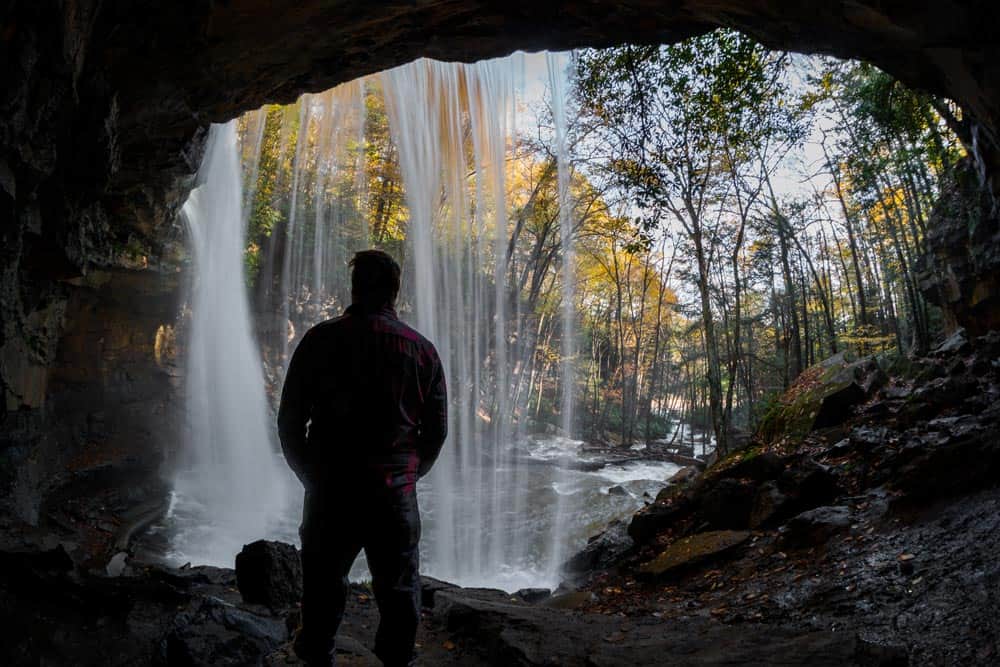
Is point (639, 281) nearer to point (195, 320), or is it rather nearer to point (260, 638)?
point (195, 320)

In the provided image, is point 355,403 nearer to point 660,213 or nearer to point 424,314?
point 660,213

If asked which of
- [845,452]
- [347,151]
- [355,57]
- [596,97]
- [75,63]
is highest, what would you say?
[347,151]

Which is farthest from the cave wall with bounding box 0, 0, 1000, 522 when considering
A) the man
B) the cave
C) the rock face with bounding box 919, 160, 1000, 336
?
the man

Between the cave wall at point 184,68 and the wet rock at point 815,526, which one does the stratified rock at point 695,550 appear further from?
the cave wall at point 184,68

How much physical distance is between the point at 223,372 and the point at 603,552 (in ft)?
46.2

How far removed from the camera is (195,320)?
605 inches

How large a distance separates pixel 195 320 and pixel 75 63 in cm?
1241

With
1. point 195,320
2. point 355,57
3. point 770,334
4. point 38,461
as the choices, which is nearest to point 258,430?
point 195,320

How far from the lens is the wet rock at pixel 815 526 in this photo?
446cm

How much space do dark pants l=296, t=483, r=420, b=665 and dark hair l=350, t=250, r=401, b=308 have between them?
2.71ft

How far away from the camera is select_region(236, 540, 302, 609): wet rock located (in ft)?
13.6

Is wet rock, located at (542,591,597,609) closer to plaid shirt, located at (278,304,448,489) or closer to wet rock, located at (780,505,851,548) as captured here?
wet rock, located at (780,505,851,548)

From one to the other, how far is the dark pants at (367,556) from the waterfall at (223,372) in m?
11.7

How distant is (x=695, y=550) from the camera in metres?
5.21
